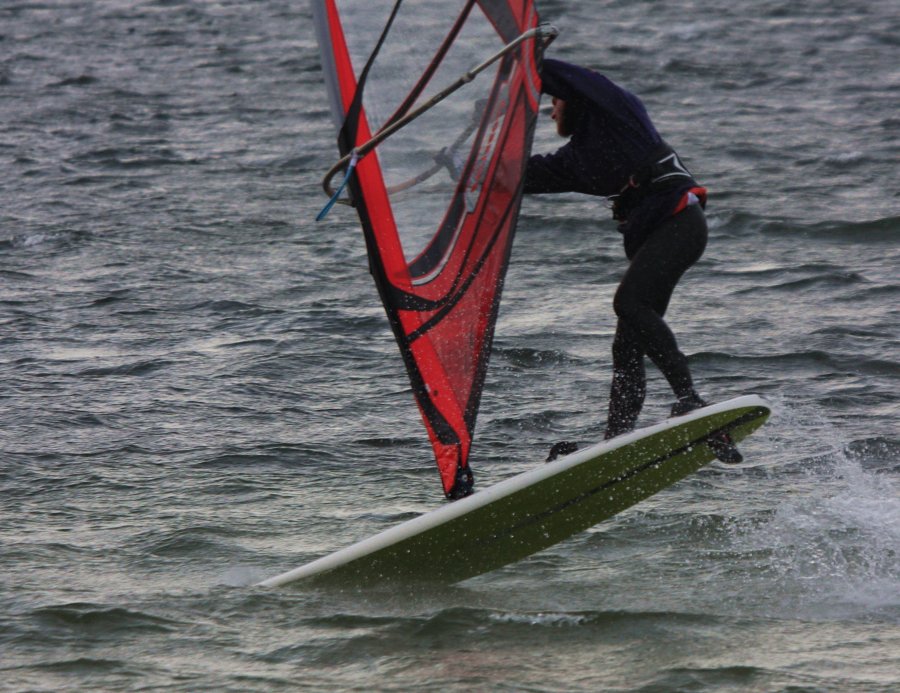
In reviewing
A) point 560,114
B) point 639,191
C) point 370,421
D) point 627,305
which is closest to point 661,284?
point 627,305

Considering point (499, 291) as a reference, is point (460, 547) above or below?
below

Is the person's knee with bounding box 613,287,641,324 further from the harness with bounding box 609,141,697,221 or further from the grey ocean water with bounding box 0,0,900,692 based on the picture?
the grey ocean water with bounding box 0,0,900,692

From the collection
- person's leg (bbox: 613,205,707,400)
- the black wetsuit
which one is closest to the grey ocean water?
person's leg (bbox: 613,205,707,400)

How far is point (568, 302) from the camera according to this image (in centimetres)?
890

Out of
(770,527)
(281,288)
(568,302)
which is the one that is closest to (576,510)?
(770,527)

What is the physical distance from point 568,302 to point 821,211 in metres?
2.95

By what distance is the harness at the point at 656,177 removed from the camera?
16.6ft

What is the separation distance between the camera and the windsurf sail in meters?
4.88

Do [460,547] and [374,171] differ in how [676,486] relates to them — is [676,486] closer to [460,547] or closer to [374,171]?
[460,547]

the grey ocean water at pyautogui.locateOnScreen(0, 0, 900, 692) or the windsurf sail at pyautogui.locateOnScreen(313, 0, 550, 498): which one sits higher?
the windsurf sail at pyautogui.locateOnScreen(313, 0, 550, 498)

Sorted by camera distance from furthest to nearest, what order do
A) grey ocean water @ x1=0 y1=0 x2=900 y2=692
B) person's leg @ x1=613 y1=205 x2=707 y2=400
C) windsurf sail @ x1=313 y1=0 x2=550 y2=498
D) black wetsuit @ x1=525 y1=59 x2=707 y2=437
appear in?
person's leg @ x1=613 y1=205 x2=707 y2=400 < black wetsuit @ x1=525 y1=59 x2=707 y2=437 < windsurf sail @ x1=313 y1=0 x2=550 y2=498 < grey ocean water @ x1=0 y1=0 x2=900 y2=692

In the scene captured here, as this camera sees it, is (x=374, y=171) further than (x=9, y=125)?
No

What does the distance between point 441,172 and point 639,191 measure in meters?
0.72

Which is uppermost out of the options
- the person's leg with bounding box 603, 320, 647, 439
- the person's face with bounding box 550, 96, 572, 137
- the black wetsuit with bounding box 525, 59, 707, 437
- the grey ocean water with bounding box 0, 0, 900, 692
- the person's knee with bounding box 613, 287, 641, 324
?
the person's face with bounding box 550, 96, 572, 137
